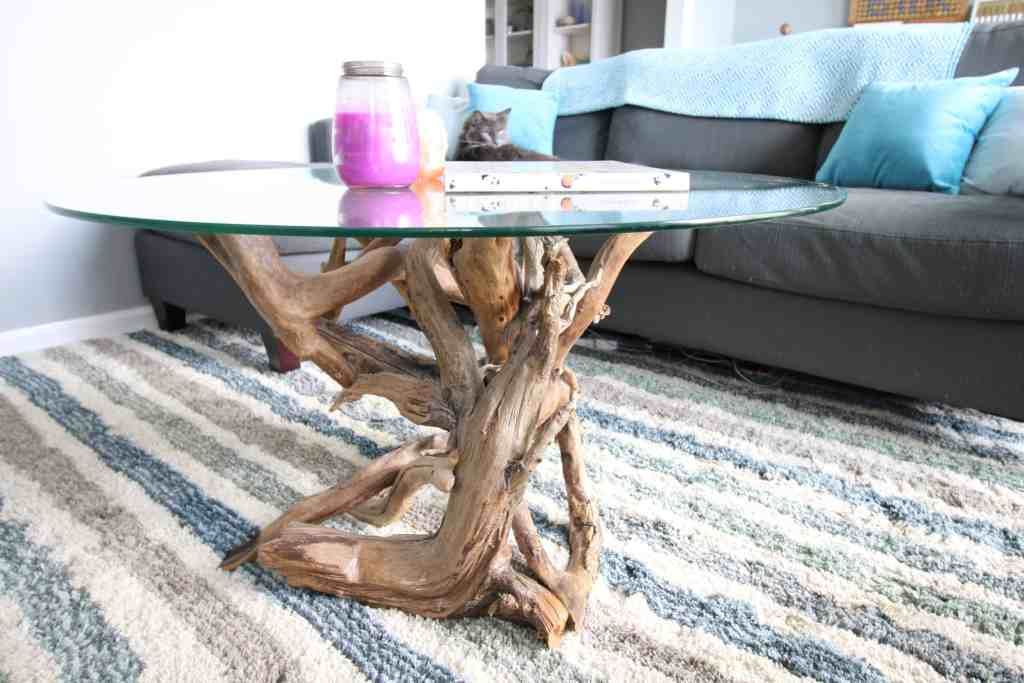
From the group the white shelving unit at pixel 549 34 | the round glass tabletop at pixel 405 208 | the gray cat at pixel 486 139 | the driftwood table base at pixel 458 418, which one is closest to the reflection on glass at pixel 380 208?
the round glass tabletop at pixel 405 208

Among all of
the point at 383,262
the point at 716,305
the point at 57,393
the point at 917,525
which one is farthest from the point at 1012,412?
the point at 57,393

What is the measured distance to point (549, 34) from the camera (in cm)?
421

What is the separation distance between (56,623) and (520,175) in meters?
A: 0.73

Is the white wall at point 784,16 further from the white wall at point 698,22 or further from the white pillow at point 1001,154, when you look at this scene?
the white pillow at point 1001,154

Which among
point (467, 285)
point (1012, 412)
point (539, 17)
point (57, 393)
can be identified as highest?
point (539, 17)

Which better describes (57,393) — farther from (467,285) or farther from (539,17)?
(539,17)

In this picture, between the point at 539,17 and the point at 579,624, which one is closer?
the point at 579,624

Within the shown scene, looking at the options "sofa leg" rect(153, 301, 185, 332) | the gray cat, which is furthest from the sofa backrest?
"sofa leg" rect(153, 301, 185, 332)

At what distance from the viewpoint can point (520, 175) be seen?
0.77m

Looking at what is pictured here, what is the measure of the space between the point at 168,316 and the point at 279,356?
581mm

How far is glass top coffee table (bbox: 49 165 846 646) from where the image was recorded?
65cm

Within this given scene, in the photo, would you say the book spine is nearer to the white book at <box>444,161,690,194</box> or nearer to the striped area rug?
the white book at <box>444,161,690,194</box>

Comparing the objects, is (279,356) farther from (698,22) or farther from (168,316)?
(698,22)

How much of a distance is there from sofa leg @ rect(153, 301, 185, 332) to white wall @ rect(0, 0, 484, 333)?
0.11 meters
